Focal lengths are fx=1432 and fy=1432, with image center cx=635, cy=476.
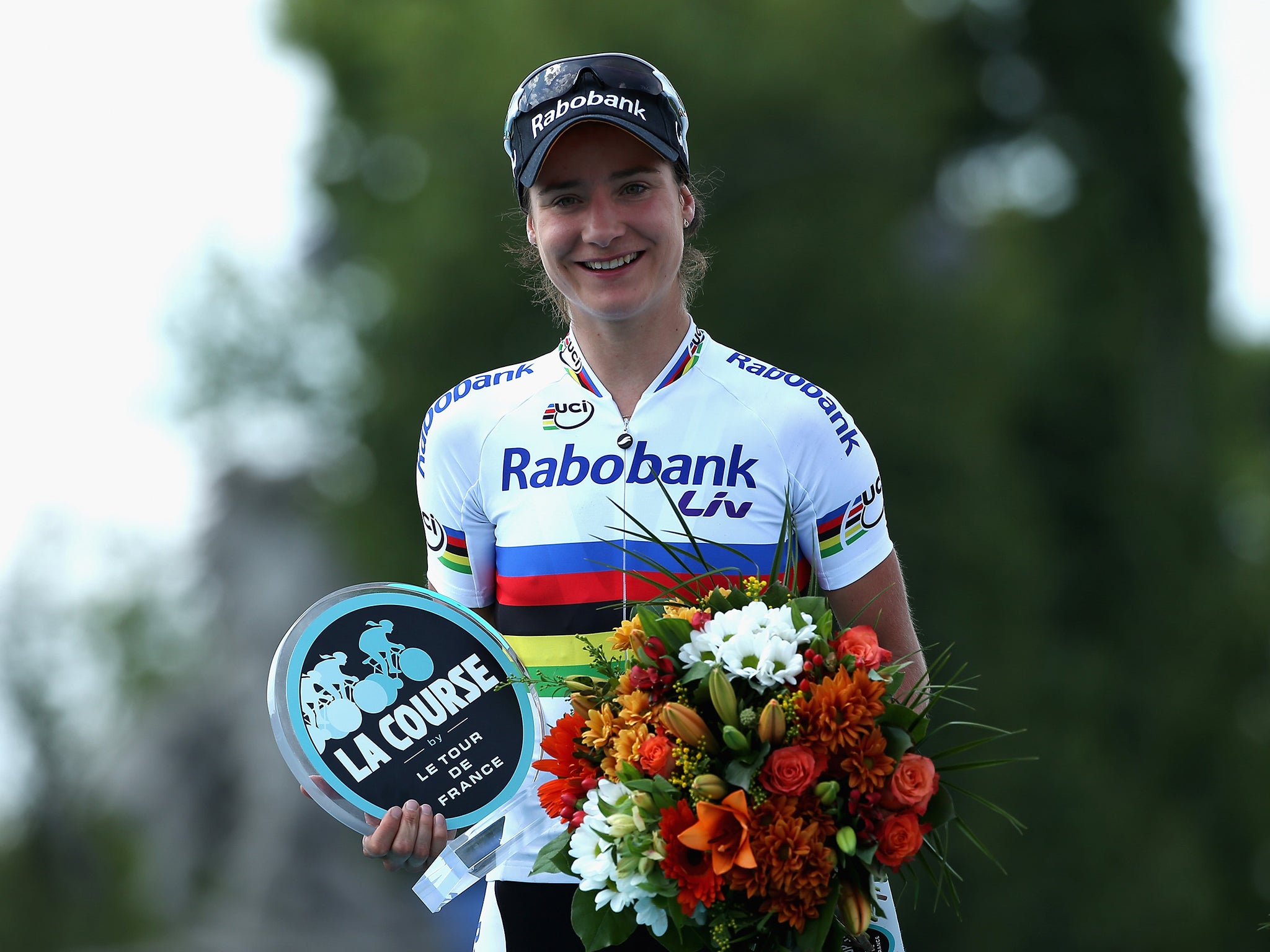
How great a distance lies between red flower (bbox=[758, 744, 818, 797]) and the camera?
6.19 feet

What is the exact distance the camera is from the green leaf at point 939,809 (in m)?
1.99

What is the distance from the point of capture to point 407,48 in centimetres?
1294

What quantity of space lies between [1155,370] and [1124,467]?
3.28 feet

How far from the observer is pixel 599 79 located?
246 centimetres

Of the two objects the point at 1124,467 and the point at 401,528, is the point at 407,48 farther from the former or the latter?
the point at 1124,467

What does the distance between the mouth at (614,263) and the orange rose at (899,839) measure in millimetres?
1061

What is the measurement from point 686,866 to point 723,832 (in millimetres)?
70

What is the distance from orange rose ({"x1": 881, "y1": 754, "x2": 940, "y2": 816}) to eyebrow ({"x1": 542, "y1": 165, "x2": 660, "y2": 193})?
Answer: 1.12m

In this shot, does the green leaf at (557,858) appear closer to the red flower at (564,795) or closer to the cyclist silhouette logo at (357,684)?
the red flower at (564,795)

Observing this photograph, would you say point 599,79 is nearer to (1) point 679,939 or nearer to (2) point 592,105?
(2) point 592,105

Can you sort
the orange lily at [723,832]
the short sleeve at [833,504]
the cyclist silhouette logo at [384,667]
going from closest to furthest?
the orange lily at [723,832]
the cyclist silhouette logo at [384,667]
the short sleeve at [833,504]

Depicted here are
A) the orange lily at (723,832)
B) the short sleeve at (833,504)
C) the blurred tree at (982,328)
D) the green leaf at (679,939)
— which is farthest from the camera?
the blurred tree at (982,328)

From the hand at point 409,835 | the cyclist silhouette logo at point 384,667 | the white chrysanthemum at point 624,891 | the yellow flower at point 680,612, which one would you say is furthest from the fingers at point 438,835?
the yellow flower at point 680,612

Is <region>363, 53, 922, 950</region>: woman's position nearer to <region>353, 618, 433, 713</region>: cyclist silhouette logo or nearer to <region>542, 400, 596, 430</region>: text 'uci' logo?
<region>542, 400, 596, 430</region>: text 'uci' logo
